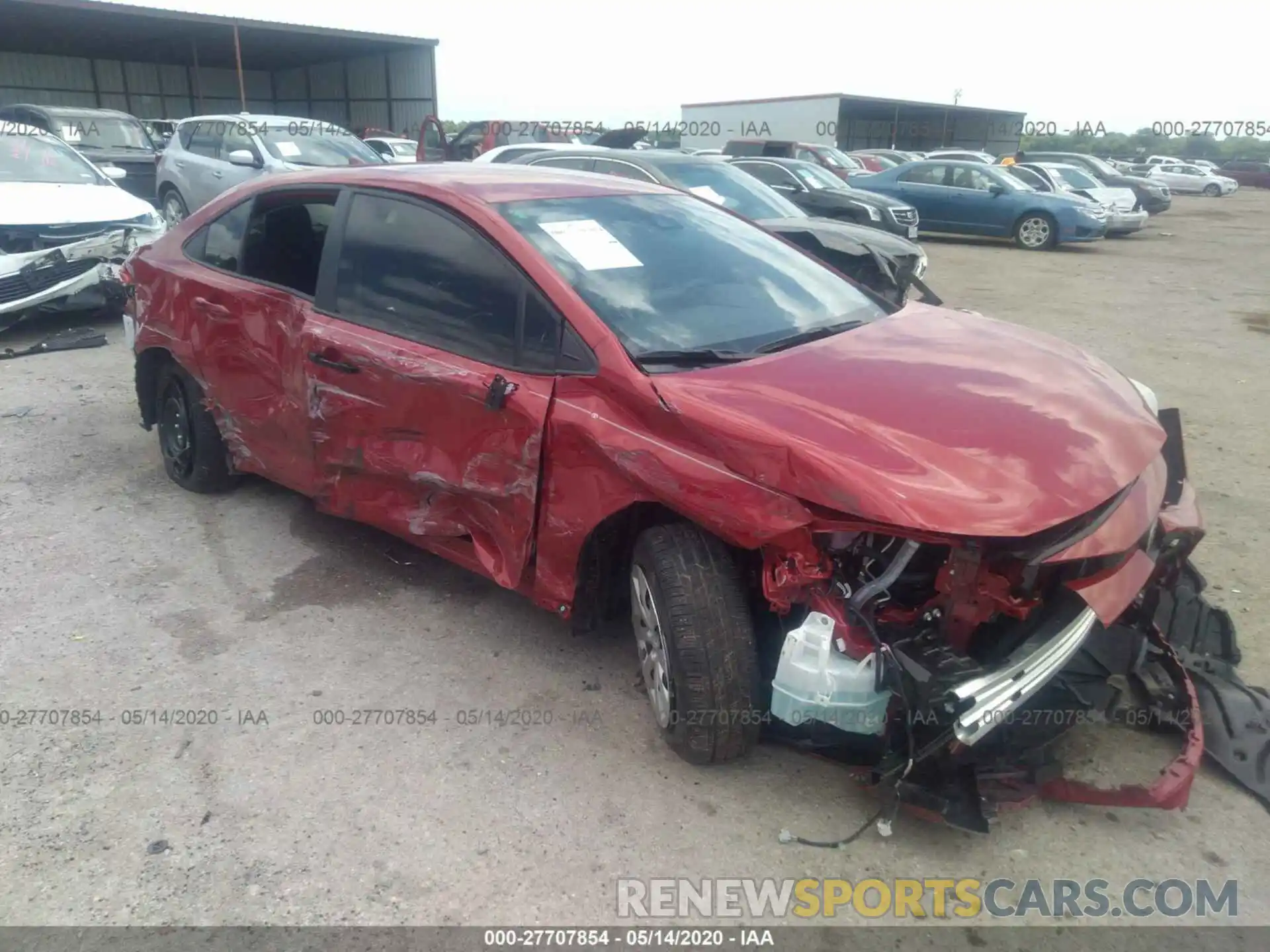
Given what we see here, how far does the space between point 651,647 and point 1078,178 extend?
64.4 feet

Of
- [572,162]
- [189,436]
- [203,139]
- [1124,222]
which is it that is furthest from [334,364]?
[1124,222]

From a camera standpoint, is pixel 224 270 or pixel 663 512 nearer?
pixel 663 512

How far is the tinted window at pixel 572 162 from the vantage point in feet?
31.1

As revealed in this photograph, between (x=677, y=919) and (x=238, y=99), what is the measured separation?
40260 millimetres

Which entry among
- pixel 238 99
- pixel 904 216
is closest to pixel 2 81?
pixel 238 99

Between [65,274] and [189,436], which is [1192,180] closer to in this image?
[65,274]

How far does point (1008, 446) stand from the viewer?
2527 mm

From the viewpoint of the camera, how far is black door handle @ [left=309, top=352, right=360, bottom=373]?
3.59m

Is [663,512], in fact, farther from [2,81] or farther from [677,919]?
[2,81]

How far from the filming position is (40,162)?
8852 millimetres

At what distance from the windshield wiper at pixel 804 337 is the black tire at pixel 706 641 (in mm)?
697

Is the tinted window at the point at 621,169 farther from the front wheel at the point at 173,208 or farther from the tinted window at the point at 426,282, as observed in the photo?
the front wheel at the point at 173,208

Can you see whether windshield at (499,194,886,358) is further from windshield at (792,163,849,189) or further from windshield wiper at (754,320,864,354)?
windshield at (792,163,849,189)

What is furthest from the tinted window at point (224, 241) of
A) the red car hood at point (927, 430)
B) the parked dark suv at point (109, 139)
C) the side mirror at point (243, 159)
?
the parked dark suv at point (109, 139)
